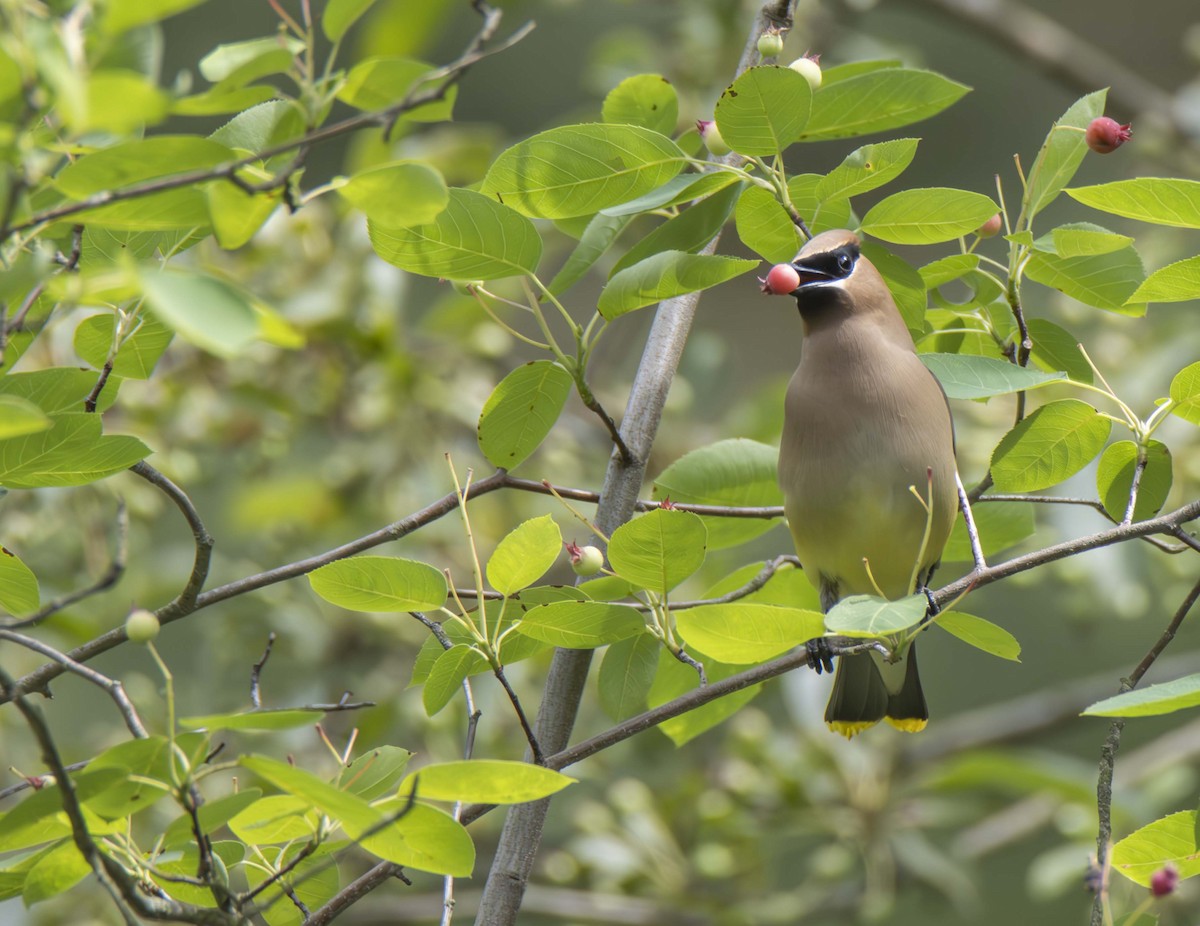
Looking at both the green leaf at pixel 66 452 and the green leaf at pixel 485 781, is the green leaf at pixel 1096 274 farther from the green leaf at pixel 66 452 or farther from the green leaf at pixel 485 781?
the green leaf at pixel 66 452

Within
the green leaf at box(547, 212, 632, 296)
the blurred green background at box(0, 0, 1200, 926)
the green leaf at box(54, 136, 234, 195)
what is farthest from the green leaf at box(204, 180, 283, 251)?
the blurred green background at box(0, 0, 1200, 926)

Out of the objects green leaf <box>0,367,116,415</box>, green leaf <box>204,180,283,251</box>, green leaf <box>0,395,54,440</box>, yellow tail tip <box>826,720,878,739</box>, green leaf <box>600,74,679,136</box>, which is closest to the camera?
green leaf <box>0,395,54,440</box>

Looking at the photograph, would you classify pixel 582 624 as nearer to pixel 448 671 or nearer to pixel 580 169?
pixel 448 671

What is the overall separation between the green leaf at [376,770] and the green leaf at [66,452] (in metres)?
0.38

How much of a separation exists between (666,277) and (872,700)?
1147mm

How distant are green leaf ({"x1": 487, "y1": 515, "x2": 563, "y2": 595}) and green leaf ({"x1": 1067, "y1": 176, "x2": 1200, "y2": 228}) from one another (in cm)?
64

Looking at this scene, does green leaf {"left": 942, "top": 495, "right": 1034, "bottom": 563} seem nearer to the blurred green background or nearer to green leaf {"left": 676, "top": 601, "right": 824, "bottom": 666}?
green leaf {"left": 676, "top": 601, "right": 824, "bottom": 666}

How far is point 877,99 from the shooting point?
165cm

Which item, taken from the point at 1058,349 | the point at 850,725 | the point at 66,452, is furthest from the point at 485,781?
the point at 850,725

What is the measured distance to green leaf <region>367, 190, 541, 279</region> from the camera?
1.55 meters

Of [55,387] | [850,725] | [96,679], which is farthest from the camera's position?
[850,725]

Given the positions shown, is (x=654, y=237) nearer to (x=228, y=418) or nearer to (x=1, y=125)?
(x=1, y=125)

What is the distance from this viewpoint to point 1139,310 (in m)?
1.79

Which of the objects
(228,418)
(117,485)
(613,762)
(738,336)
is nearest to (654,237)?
(117,485)
